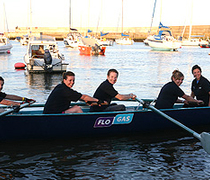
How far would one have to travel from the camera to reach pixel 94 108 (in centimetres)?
924

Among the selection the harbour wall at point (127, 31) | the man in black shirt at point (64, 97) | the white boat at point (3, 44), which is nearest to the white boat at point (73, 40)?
the white boat at point (3, 44)

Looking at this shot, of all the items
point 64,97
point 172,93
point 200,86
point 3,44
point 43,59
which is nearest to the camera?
point 64,97

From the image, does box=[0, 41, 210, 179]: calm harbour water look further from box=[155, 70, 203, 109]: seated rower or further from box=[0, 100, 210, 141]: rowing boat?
box=[155, 70, 203, 109]: seated rower

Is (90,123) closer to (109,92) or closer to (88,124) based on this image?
(88,124)

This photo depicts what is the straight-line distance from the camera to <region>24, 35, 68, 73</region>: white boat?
23.5 metres

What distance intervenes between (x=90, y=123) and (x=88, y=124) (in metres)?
0.06


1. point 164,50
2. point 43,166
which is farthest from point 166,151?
point 164,50

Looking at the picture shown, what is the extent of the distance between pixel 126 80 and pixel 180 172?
15.8m

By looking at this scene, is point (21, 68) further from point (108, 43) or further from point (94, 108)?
point (108, 43)

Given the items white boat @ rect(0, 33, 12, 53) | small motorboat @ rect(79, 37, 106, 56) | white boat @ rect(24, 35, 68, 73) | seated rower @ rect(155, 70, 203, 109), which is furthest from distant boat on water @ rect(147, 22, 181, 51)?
seated rower @ rect(155, 70, 203, 109)

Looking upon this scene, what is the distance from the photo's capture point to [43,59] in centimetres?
2388

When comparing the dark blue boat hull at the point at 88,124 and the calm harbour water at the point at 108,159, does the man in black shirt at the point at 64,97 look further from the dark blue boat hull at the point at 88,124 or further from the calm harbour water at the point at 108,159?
the calm harbour water at the point at 108,159

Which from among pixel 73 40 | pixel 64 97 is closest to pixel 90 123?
pixel 64 97

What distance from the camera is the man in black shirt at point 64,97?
802 centimetres
